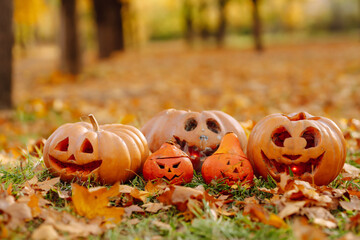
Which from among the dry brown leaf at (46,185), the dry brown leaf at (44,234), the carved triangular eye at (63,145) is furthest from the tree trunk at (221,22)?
the dry brown leaf at (44,234)

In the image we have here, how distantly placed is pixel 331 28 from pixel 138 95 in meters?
43.8

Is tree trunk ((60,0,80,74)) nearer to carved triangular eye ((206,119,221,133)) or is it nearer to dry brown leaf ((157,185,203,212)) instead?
carved triangular eye ((206,119,221,133))

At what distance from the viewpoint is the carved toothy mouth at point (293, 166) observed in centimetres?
275

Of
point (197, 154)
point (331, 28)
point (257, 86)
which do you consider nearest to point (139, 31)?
point (331, 28)

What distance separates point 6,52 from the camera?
6.77m

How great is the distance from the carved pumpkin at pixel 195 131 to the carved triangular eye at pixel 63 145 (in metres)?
0.69

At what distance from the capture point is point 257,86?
9500 mm

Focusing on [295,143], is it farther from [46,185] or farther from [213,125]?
[46,185]

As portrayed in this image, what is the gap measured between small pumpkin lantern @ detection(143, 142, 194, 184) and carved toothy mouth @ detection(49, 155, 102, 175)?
377 millimetres

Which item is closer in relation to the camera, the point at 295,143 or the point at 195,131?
the point at 295,143

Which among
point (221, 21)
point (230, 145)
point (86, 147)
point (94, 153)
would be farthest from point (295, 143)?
point (221, 21)

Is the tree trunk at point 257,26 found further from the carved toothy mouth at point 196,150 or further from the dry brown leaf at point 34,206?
the dry brown leaf at point 34,206

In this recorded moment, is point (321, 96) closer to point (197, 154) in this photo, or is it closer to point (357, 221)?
point (197, 154)

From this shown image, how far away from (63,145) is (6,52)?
15.3 ft
